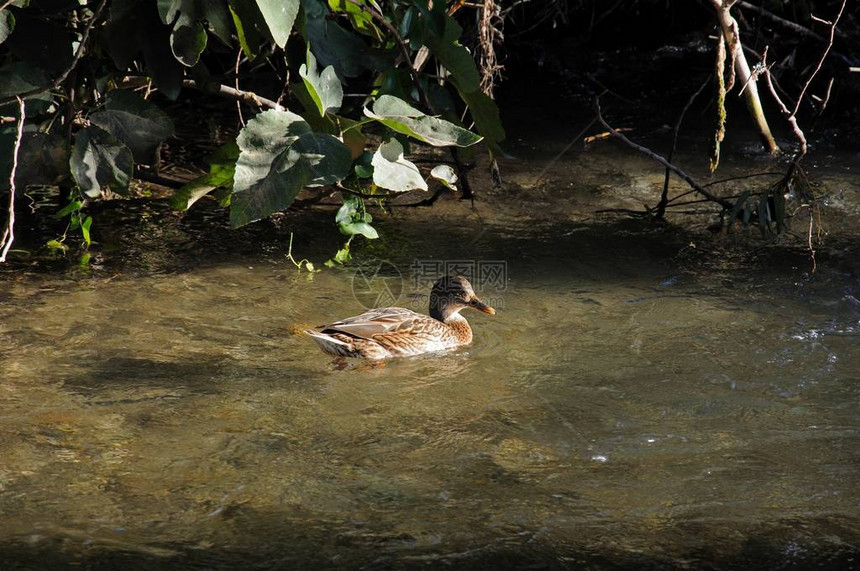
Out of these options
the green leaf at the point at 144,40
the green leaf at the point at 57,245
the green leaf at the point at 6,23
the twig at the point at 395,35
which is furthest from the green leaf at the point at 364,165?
Result: the green leaf at the point at 57,245

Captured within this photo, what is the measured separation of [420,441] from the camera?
446 centimetres

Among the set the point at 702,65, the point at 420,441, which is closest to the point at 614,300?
the point at 420,441

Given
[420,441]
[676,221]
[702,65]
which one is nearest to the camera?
[420,441]

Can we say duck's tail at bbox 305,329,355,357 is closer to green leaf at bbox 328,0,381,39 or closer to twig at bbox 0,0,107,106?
green leaf at bbox 328,0,381,39

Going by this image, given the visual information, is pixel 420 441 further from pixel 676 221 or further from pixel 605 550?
pixel 676 221

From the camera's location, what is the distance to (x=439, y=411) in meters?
4.80

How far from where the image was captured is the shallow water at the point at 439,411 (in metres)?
3.73

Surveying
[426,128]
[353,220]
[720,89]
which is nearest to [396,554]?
[426,128]

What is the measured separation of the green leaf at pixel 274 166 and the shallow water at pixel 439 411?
1.02 meters

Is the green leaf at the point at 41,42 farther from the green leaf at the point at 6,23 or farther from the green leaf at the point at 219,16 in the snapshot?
the green leaf at the point at 219,16

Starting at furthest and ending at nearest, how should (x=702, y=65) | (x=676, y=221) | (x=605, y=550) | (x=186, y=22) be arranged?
1. (x=702, y=65)
2. (x=676, y=221)
3. (x=186, y=22)
4. (x=605, y=550)

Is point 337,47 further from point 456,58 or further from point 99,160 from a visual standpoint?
point 99,160

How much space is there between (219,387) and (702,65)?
23.5 feet

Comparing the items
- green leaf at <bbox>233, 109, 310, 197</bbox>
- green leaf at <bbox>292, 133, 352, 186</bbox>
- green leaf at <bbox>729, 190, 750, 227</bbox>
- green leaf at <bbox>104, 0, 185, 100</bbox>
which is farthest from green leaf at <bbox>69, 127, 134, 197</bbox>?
green leaf at <bbox>729, 190, 750, 227</bbox>
